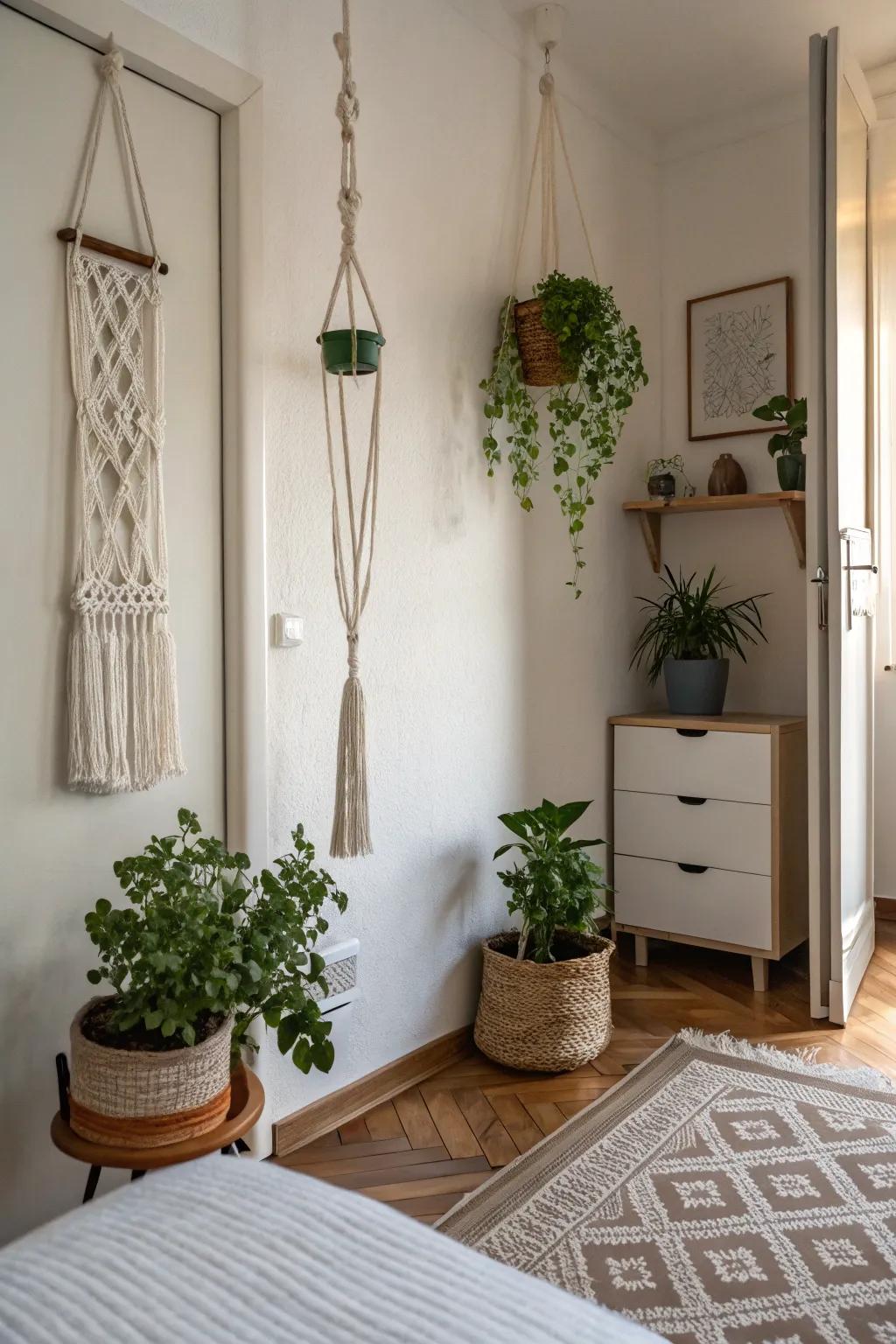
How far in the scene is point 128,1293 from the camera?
0.77m

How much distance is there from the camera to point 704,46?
2.99 metres

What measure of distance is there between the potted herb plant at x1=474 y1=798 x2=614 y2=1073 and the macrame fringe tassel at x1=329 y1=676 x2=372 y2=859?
629mm

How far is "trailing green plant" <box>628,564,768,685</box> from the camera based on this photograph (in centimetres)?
317

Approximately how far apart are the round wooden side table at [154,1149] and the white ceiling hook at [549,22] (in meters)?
2.70

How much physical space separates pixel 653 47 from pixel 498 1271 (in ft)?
10.5

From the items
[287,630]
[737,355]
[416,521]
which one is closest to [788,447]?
[737,355]

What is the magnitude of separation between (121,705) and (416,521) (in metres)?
0.95

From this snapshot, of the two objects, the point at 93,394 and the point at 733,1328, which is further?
the point at 93,394

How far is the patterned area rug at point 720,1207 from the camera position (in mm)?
1562

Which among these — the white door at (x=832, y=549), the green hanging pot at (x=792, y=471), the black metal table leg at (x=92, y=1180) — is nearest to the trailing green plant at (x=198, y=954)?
the black metal table leg at (x=92, y=1180)

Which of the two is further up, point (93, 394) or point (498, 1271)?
point (93, 394)

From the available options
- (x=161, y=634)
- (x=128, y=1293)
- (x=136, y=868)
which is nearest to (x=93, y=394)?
(x=161, y=634)

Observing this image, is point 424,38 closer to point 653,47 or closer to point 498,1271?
point 653,47

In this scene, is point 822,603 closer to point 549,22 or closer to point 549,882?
point 549,882
